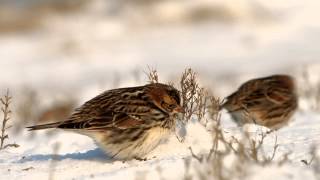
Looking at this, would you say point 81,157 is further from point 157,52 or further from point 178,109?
point 157,52

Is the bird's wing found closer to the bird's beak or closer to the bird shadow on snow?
the bird's beak

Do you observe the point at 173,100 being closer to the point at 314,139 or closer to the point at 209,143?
the point at 209,143

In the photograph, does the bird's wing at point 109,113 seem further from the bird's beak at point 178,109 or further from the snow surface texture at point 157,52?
the snow surface texture at point 157,52

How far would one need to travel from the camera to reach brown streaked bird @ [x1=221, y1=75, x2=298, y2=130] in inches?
418

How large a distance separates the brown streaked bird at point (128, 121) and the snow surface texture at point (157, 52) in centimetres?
125

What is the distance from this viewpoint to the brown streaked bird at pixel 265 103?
10.6 m

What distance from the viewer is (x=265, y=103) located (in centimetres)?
1080

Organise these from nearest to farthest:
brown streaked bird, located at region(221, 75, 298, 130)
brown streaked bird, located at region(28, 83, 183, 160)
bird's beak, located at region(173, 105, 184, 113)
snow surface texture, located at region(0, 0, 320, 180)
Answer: brown streaked bird, located at region(28, 83, 183, 160) → bird's beak, located at region(173, 105, 184, 113) → brown streaked bird, located at region(221, 75, 298, 130) → snow surface texture, located at region(0, 0, 320, 180)

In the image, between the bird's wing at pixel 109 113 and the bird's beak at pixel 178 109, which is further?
the bird's beak at pixel 178 109

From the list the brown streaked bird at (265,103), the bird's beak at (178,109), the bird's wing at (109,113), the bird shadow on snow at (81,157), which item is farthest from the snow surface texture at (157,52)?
the bird's beak at (178,109)

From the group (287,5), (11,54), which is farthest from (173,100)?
(287,5)

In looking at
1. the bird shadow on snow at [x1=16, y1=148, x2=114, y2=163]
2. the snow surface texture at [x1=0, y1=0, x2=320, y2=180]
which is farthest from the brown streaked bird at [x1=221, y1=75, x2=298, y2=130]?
the bird shadow on snow at [x1=16, y1=148, x2=114, y2=163]

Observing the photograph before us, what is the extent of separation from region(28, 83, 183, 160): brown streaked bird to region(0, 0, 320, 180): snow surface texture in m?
1.25

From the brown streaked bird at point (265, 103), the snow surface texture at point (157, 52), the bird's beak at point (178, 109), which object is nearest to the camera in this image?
the bird's beak at point (178, 109)
